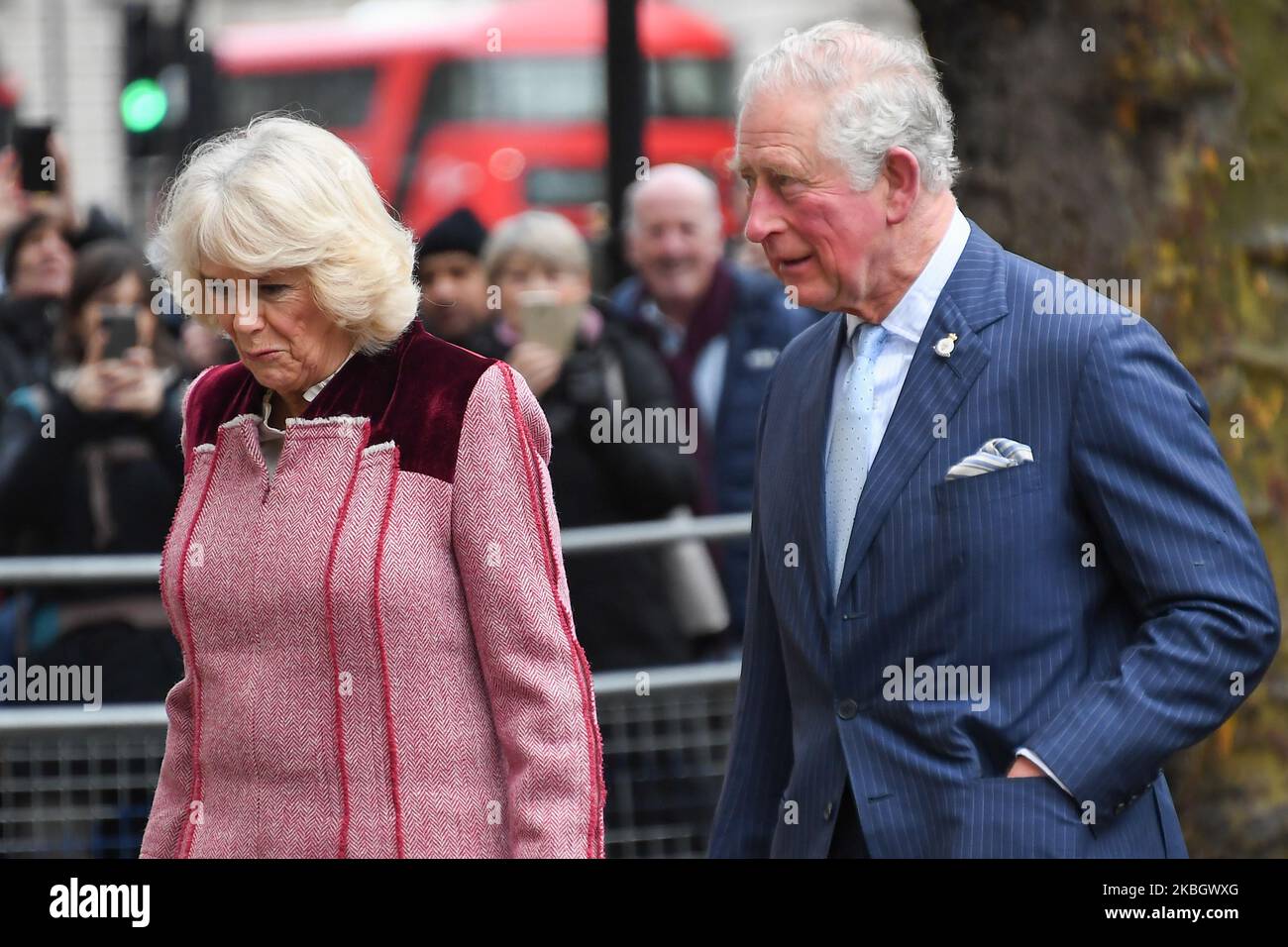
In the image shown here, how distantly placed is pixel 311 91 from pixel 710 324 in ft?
52.7

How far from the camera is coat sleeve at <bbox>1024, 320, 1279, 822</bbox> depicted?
2.93 metres

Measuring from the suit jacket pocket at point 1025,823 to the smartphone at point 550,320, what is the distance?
3.13m

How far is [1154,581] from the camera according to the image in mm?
2953

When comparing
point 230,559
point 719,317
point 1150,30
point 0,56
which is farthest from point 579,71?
point 230,559

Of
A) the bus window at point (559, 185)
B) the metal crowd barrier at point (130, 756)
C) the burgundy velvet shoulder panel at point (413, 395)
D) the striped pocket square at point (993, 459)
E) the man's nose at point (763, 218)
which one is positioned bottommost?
the metal crowd barrier at point (130, 756)

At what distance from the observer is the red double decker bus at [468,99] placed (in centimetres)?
2109

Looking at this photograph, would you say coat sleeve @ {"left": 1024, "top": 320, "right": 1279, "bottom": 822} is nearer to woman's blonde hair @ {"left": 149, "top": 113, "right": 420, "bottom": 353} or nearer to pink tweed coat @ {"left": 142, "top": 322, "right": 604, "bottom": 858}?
pink tweed coat @ {"left": 142, "top": 322, "right": 604, "bottom": 858}

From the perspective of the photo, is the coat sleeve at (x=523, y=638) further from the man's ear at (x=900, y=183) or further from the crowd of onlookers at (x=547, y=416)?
the crowd of onlookers at (x=547, y=416)

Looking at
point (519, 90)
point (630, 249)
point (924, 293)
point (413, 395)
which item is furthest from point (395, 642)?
point (519, 90)

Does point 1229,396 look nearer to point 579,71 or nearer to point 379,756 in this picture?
point 379,756

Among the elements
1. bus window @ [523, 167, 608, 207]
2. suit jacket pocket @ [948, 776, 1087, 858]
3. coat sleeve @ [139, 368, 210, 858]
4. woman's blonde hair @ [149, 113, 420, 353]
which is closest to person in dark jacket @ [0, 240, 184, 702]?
coat sleeve @ [139, 368, 210, 858]

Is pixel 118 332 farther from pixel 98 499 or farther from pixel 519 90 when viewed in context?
pixel 519 90

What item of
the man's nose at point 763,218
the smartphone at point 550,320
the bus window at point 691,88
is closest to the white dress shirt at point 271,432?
the man's nose at point 763,218

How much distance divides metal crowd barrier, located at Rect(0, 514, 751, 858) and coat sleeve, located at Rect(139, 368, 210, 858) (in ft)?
6.33
